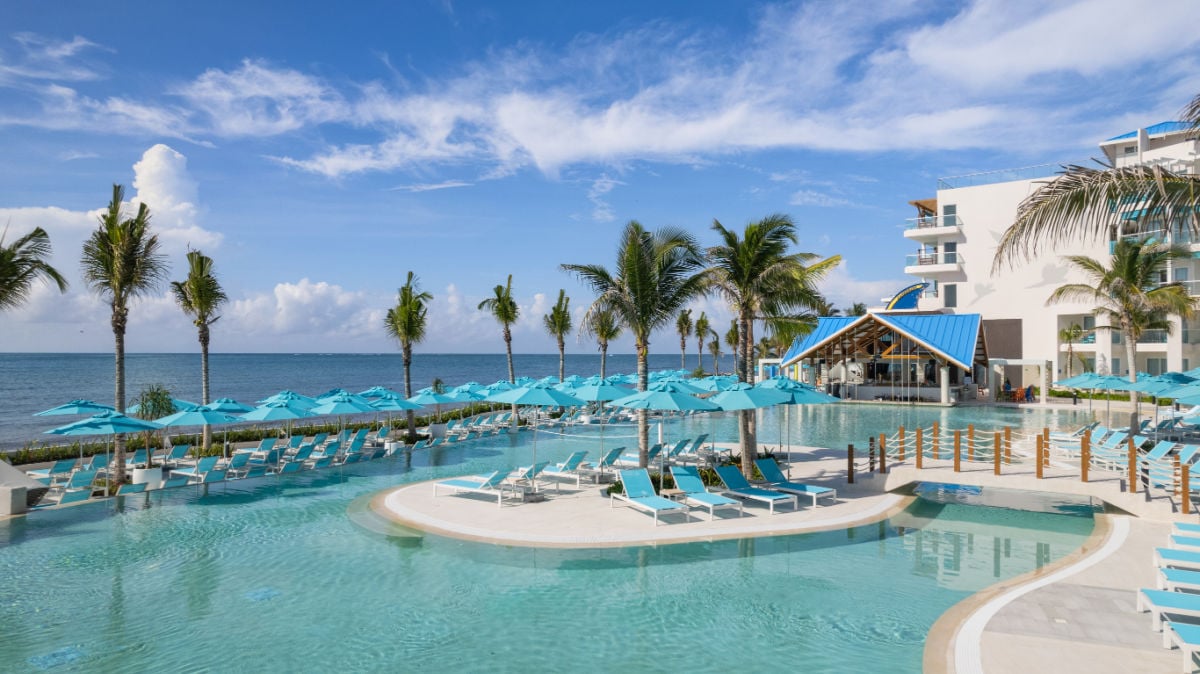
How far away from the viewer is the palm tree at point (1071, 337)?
38906mm

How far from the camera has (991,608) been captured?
792 centimetres

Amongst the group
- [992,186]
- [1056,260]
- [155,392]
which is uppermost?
[992,186]

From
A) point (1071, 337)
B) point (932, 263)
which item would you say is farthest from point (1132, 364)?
point (932, 263)

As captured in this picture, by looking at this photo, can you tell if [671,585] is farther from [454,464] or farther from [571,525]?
[454,464]

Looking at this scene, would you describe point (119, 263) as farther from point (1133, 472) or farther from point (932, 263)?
point (932, 263)

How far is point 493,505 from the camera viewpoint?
534 inches

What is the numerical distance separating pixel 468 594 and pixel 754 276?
372 inches

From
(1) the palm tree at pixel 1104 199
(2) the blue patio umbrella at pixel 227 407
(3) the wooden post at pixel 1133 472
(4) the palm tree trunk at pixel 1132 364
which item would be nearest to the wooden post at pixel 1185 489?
(3) the wooden post at pixel 1133 472

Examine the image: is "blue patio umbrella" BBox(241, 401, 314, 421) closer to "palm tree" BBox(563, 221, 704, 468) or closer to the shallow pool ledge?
the shallow pool ledge

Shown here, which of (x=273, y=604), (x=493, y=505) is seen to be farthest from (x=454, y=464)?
(x=273, y=604)

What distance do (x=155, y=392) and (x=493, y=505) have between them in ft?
42.2

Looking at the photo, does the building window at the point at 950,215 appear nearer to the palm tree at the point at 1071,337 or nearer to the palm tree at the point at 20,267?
the palm tree at the point at 1071,337

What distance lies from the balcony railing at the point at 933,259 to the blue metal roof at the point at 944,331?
10.5 m

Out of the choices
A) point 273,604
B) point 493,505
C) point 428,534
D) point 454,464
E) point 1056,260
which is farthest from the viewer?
point 1056,260
